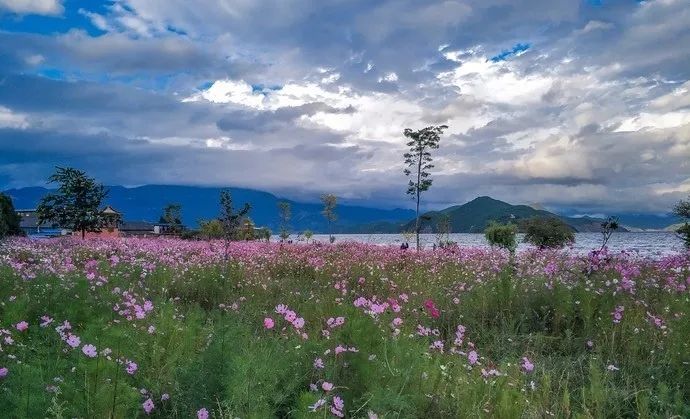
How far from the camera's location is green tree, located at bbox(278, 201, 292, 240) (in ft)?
123

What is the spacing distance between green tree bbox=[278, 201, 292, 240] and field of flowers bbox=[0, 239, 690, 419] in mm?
26452

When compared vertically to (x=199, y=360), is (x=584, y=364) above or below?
below

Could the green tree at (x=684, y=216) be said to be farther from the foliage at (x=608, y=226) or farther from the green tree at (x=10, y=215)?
the green tree at (x=10, y=215)

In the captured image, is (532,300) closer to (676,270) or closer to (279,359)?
(676,270)

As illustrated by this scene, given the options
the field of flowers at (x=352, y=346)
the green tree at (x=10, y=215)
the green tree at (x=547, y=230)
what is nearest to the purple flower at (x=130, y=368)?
the field of flowers at (x=352, y=346)

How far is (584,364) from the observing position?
5.53 metres

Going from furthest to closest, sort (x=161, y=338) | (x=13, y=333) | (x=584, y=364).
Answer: (x=584, y=364)
(x=13, y=333)
(x=161, y=338)

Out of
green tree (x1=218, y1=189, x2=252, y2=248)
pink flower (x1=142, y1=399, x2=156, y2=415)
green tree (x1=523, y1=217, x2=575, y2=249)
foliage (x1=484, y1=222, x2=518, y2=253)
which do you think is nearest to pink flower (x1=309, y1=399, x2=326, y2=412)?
pink flower (x1=142, y1=399, x2=156, y2=415)

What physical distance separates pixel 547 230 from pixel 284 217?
2222 centimetres

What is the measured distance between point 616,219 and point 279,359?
914cm

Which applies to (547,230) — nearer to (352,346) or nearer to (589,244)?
(589,244)

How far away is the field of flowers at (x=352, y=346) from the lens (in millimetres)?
2768

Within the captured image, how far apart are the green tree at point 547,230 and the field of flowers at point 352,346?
34.6 metres

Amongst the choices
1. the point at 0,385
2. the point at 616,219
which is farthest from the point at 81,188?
the point at 0,385
